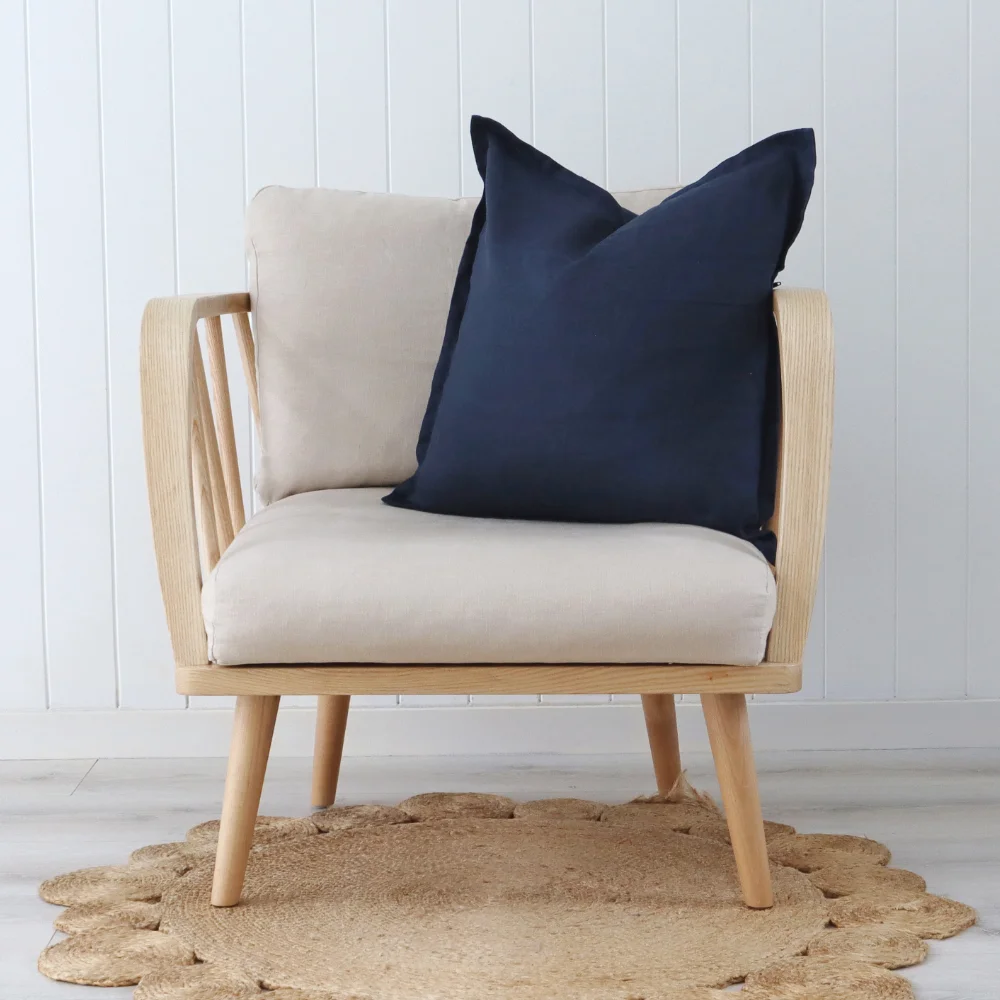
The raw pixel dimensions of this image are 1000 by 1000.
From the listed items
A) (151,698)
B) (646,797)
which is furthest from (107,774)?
(646,797)

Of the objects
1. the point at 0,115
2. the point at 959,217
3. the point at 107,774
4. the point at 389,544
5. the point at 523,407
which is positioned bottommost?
the point at 107,774

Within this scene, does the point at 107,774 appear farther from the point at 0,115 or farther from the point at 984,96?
the point at 984,96

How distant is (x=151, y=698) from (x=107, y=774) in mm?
140

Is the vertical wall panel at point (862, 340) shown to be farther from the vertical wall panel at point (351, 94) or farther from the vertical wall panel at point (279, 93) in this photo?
the vertical wall panel at point (279, 93)

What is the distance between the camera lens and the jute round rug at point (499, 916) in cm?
112

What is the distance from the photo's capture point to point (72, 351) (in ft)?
6.18

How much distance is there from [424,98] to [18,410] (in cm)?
78

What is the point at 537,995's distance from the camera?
1088 millimetres

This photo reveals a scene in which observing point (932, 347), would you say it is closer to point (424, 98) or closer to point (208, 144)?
point (424, 98)

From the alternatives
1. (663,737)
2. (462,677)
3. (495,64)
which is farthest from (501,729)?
(495,64)

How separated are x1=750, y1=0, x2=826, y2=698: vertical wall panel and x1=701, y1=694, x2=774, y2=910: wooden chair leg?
91 cm

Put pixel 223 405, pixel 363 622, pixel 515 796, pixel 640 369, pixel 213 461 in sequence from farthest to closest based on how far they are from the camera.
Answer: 1. pixel 515 796
2. pixel 223 405
3. pixel 213 461
4. pixel 640 369
5. pixel 363 622

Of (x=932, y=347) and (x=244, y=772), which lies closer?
(x=244, y=772)

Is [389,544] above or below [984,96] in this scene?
below
